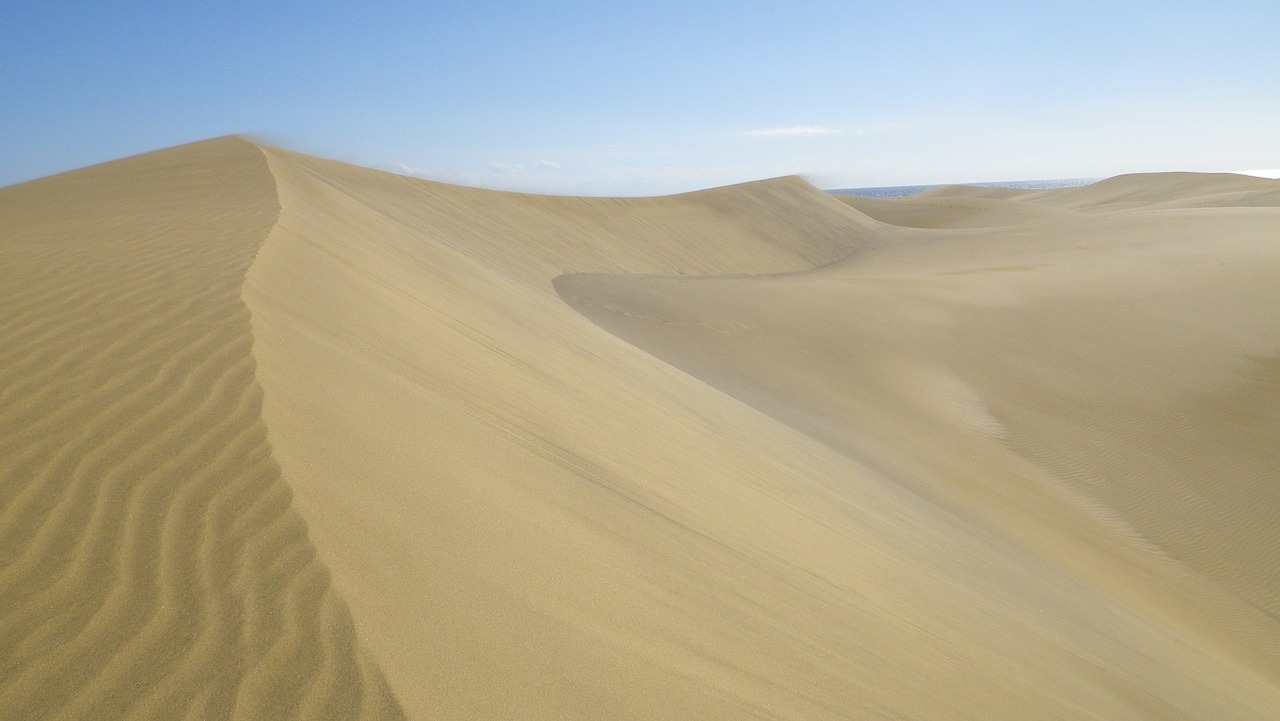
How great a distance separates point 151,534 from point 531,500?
1.35m

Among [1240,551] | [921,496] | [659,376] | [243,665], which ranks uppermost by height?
[243,665]

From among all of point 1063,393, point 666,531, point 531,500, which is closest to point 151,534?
point 531,500

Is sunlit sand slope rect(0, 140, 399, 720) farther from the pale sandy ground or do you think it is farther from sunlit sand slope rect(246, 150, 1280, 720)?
sunlit sand slope rect(246, 150, 1280, 720)

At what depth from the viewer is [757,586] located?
3.39 m

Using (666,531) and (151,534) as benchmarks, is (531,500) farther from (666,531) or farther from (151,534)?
(151,534)

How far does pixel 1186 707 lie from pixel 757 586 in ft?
8.60

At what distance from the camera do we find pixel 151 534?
235 centimetres

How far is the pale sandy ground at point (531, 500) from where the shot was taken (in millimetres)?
2174

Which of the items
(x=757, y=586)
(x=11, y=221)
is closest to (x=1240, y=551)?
(x=757, y=586)

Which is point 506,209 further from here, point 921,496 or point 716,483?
point 716,483

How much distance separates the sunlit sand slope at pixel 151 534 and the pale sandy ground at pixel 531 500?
0.01 metres

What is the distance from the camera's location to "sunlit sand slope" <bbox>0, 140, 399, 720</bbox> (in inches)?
76.0

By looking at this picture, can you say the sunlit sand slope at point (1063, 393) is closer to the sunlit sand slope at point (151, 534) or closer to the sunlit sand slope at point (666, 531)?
the sunlit sand slope at point (666, 531)

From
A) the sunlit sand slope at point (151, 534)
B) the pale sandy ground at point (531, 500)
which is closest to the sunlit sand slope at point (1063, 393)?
the pale sandy ground at point (531, 500)
